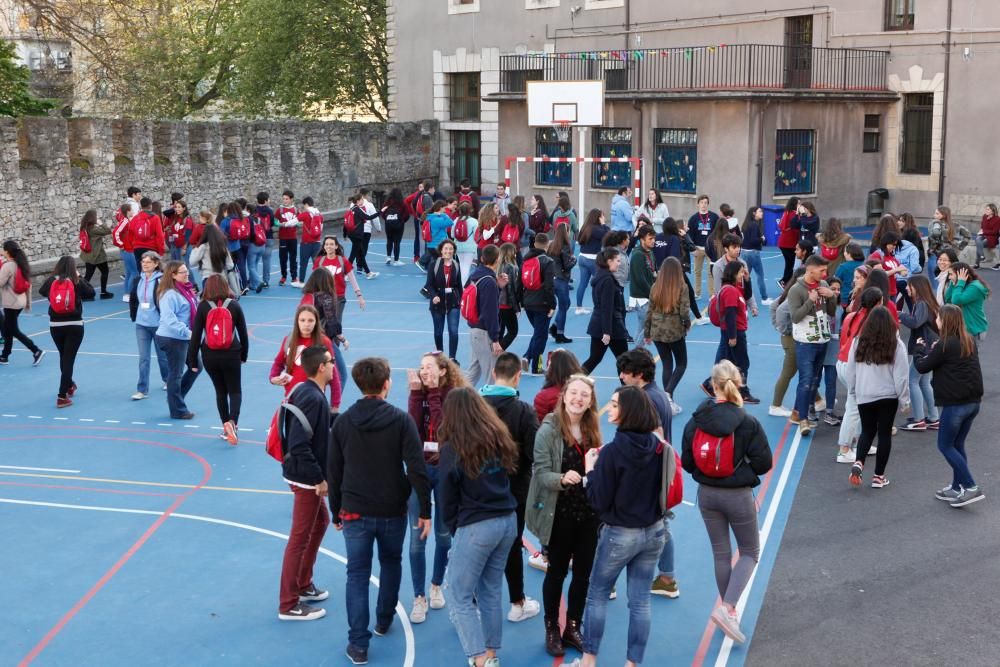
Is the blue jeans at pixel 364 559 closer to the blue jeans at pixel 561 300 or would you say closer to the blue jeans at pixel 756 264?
the blue jeans at pixel 561 300

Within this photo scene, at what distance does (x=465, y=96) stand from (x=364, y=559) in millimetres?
31289

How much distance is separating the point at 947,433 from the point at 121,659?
643 centimetres

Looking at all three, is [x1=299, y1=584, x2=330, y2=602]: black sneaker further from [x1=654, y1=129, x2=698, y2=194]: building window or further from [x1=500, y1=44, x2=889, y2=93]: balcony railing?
[x1=654, y1=129, x2=698, y2=194]: building window

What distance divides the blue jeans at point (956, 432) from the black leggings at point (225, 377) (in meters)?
6.40

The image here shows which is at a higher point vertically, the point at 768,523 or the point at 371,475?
the point at 371,475

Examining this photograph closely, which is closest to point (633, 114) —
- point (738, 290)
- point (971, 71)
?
point (971, 71)

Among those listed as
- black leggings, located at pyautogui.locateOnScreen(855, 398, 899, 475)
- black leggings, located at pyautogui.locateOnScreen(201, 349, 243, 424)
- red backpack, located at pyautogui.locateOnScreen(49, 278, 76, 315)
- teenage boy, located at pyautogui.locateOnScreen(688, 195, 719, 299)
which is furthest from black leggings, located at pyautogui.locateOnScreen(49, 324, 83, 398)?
teenage boy, located at pyautogui.locateOnScreen(688, 195, 719, 299)

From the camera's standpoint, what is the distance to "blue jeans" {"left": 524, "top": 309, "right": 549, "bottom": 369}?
1369cm

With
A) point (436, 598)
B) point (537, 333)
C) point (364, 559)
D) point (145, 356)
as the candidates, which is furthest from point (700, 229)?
point (364, 559)

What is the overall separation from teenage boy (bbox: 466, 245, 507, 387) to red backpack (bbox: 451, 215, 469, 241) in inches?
261

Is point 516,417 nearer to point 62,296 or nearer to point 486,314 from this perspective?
point 486,314

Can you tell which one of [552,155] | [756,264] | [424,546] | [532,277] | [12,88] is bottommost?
[424,546]

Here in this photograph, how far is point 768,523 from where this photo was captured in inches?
362

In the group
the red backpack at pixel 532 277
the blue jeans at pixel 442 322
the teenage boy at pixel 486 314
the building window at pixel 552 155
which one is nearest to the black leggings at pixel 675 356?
the teenage boy at pixel 486 314
